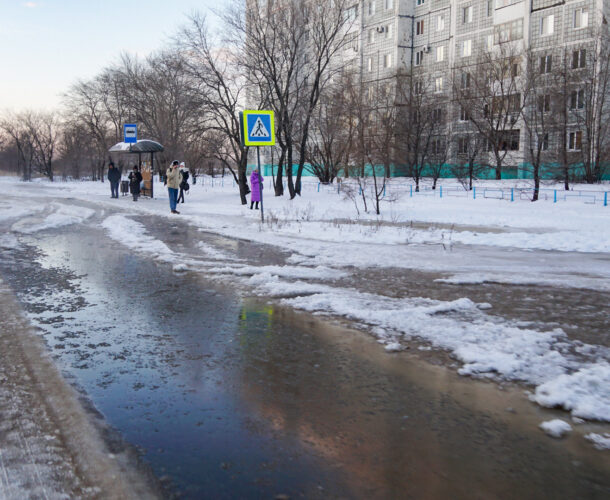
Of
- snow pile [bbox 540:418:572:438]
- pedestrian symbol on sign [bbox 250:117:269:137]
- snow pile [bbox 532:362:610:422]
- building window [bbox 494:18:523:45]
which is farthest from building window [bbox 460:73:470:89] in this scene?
snow pile [bbox 540:418:572:438]

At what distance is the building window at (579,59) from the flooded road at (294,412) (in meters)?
31.7

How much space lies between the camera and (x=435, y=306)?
643 centimetres

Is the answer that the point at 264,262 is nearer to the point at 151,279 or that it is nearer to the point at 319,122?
the point at 151,279

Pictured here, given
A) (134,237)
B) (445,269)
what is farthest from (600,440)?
(134,237)

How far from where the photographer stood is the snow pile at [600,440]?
3.24m

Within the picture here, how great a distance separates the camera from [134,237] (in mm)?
13023

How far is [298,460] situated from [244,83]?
2743 centimetres

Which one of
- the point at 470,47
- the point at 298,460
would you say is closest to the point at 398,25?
the point at 470,47

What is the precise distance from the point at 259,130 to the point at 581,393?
502 inches

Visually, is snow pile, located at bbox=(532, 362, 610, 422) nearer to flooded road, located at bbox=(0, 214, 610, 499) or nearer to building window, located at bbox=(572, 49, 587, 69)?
flooded road, located at bbox=(0, 214, 610, 499)

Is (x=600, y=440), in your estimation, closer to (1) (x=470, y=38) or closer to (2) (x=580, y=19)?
(2) (x=580, y=19)

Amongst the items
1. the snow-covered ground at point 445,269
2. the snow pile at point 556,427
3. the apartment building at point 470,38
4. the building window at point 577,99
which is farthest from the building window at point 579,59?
the snow pile at point 556,427

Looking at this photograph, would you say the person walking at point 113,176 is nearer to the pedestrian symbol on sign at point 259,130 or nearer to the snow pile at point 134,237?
the snow pile at point 134,237

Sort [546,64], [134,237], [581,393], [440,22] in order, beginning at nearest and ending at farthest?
[581,393] < [134,237] < [546,64] < [440,22]
